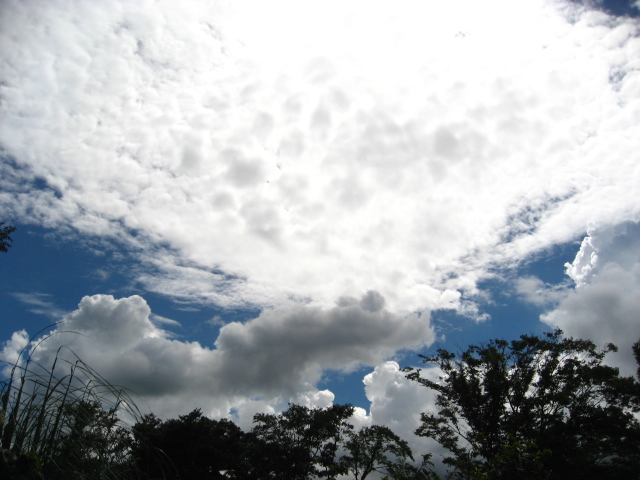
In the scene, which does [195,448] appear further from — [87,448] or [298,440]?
[87,448]

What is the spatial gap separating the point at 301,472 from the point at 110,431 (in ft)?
107

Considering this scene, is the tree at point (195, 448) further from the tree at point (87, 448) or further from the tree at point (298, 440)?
the tree at point (87, 448)

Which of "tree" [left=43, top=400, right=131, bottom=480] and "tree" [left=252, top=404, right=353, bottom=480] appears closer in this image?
"tree" [left=43, top=400, right=131, bottom=480]

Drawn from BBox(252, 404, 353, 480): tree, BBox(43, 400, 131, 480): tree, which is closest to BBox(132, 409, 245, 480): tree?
BBox(252, 404, 353, 480): tree

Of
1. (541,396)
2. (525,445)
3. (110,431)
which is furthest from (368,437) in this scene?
(110,431)

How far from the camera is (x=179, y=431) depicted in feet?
84.1

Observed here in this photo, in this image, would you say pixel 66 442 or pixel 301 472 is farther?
pixel 301 472

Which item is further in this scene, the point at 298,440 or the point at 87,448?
the point at 298,440

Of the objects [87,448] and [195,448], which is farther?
[195,448]

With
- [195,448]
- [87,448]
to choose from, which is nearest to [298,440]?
[195,448]

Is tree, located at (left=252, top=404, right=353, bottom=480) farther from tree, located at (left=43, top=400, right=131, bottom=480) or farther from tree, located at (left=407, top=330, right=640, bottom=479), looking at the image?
tree, located at (left=43, top=400, right=131, bottom=480)

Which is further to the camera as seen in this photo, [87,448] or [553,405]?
[553,405]

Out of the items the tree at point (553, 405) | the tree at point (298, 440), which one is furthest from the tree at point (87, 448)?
the tree at point (298, 440)

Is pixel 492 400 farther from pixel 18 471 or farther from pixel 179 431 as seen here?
pixel 18 471
